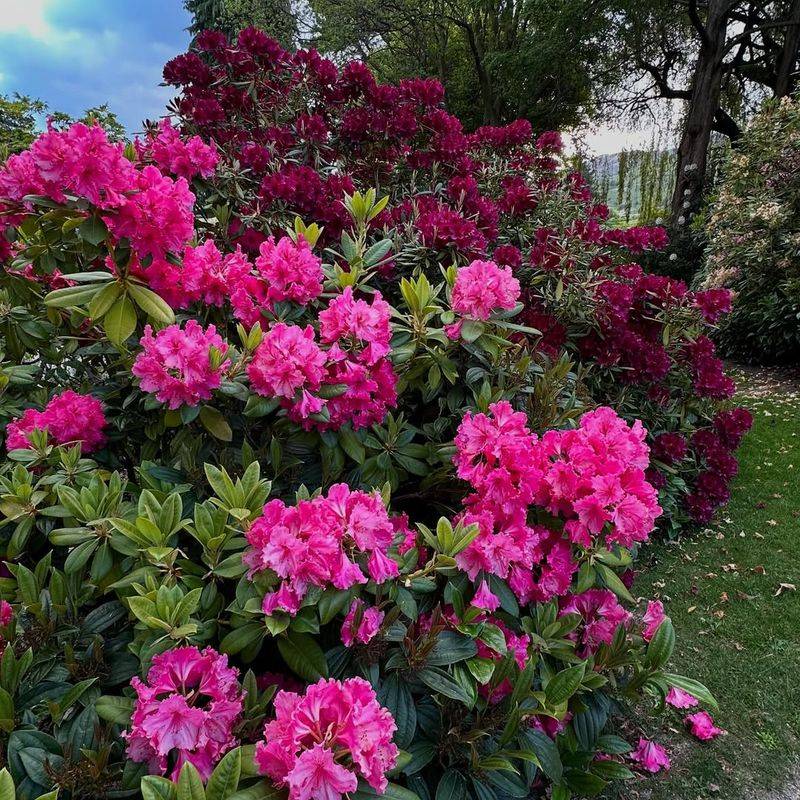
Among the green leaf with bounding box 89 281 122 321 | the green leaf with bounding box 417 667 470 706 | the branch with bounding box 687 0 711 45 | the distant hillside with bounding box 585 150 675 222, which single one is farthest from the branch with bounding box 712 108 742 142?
the green leaf with bounding box 417 667 470 706

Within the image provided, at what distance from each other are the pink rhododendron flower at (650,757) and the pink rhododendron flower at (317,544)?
52.9 inches

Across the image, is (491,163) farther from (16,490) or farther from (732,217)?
(732,217)

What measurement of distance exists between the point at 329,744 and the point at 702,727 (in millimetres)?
1740

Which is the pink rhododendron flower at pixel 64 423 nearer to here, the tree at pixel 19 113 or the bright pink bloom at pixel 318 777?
the bright pink bloom at pixel 318 777

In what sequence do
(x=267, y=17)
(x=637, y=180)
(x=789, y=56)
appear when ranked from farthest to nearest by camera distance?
(x=637, y=180) < (x=267, y=17) < (x=789, y=56)

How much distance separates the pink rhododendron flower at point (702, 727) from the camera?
1.97 metres

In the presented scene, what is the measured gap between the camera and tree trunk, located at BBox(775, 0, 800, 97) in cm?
985

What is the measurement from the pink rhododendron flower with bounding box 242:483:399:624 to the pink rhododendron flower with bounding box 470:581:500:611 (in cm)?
24

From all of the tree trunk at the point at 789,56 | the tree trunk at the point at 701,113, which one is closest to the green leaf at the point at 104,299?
the tree trunk at the point at 701,113

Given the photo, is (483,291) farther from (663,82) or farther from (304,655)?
(663,82)

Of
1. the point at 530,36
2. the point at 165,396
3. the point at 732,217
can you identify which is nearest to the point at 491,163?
the point at 165,396

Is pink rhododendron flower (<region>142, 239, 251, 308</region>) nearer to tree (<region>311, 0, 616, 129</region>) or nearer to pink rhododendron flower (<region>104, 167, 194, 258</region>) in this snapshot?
pink rhododendron flower (<region>104, 167, 194, 258</region>)

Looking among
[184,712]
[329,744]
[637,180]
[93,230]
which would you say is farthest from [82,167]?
[637,180]

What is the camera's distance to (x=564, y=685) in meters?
1.22
